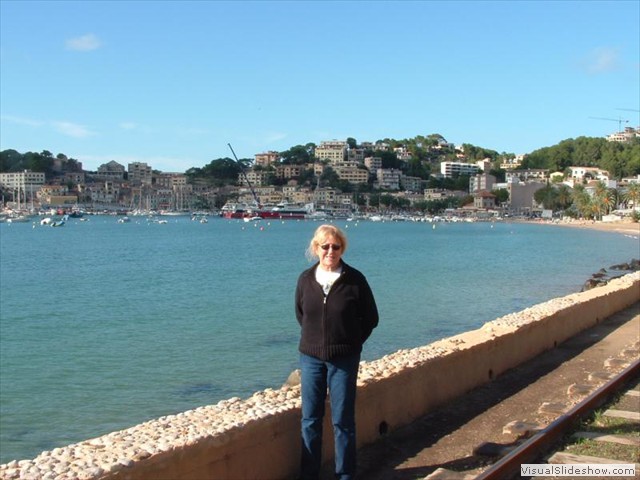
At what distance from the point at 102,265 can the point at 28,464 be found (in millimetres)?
49385

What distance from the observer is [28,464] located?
14.3ft

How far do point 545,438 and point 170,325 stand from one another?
62.5 ft

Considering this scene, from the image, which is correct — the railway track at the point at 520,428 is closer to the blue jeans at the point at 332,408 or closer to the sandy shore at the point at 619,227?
the blue jeans at the point at 332,408

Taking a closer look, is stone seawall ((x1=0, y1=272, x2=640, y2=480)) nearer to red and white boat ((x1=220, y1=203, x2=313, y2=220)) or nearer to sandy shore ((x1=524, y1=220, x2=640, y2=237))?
sandy shore ((x1=524, y1=220, x2=640, y2=237))

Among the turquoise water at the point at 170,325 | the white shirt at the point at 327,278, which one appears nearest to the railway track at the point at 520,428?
the white shirt at the point at 327,278

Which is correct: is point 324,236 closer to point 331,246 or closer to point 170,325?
point 331,246

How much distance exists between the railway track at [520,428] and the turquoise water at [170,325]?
6.54 meters

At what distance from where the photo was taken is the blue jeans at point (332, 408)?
4.97 m

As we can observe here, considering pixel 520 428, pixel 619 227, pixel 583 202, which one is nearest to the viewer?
pixel 520 428

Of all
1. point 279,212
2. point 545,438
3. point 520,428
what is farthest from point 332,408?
point 279,212

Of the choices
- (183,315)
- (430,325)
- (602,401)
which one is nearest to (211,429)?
(602,401)

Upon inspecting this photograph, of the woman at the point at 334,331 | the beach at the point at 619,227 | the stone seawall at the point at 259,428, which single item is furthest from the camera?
the beach at the point at 619,227

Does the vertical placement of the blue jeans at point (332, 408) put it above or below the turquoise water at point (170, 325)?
above

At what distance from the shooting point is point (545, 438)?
6004 millimetres
